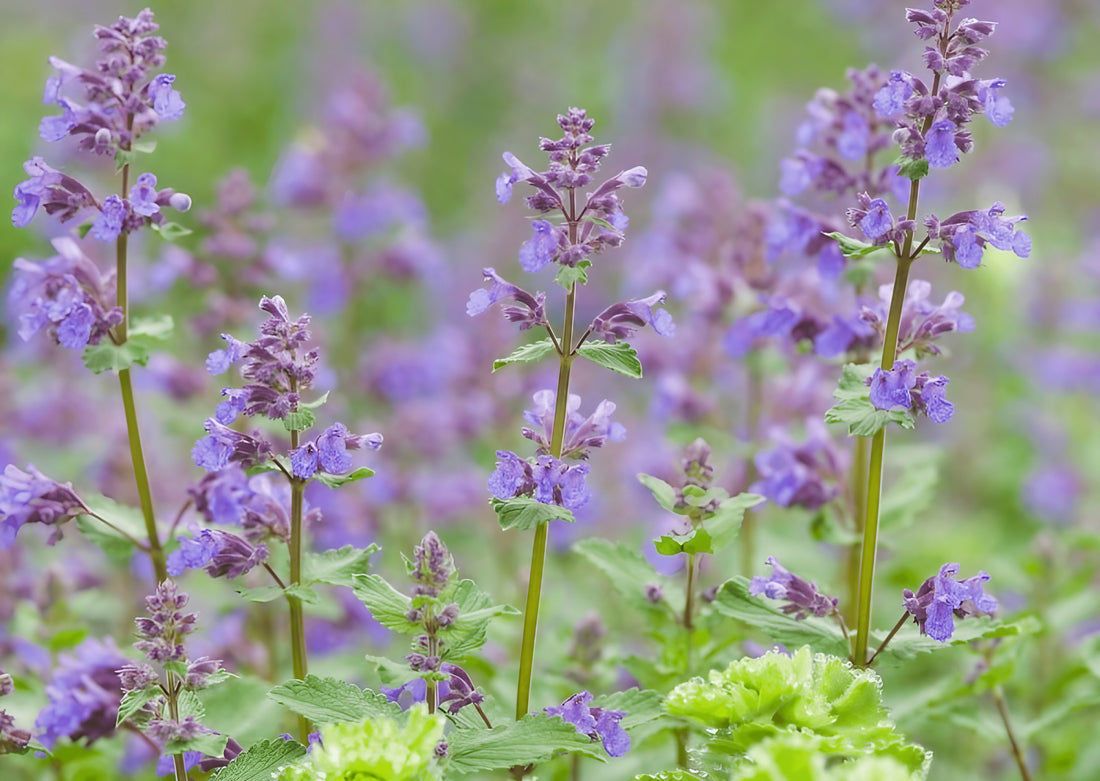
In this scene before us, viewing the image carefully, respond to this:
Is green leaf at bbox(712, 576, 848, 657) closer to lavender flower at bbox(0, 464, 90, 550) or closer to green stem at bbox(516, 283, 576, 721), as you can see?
green stem at bbox(516, 283, 576, 721)

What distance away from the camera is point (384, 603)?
2273 millimetres

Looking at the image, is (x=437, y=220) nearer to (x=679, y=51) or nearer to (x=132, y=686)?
(x=679, y=51)

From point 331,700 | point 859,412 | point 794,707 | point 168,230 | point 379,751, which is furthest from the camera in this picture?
point 168,230

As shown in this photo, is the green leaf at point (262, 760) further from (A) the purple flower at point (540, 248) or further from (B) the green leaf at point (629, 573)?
(A) the purple flower at point (540, 248)

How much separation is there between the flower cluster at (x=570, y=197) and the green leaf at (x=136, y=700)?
1.16m

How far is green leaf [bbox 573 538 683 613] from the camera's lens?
9.37 feet

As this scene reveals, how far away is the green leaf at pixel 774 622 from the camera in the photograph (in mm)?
2564

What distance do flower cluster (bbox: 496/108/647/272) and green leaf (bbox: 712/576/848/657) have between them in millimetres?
879

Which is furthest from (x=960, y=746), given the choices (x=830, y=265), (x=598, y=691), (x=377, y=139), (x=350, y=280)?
(x=377, y=139)

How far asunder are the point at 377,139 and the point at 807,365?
2256 millimetres

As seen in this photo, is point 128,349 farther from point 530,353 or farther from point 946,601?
point 946,601

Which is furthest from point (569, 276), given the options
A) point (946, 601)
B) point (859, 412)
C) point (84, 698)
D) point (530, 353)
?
point (84, 698)

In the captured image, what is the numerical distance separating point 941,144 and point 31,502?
2.22m

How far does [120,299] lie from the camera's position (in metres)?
2.70
